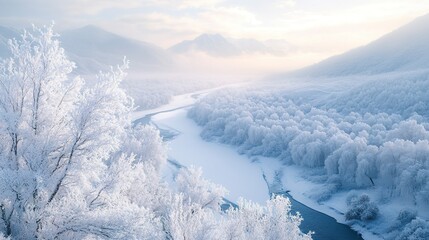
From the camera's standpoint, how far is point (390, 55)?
151625 mm

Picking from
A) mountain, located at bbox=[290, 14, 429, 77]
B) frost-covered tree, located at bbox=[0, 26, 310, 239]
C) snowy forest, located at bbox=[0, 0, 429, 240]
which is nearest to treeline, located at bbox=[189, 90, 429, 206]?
snowy forest, located at bbox=[0, 0, 429, 240]

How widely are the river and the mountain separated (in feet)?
279

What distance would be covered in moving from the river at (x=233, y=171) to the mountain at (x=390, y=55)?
8499 centimetres

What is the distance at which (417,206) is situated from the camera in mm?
34906

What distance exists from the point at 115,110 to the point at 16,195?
12.8 feet

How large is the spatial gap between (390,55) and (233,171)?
A: 125 m

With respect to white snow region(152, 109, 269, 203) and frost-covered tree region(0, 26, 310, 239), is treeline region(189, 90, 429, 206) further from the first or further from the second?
frost-covered tree region(0, 26, 310, 239)

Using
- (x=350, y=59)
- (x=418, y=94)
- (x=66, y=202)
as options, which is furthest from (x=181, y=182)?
(x=350, y=59)

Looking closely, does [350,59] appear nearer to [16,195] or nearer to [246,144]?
[246,144]

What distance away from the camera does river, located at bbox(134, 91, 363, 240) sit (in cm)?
3506

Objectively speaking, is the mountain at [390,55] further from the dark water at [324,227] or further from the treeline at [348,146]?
the dark water at [324,227]

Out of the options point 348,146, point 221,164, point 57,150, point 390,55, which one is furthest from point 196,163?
point 390,55

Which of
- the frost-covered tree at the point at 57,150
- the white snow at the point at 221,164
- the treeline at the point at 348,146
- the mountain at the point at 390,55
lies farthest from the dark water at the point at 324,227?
the mountain at the point at 390,55

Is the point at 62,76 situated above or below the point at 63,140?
above
